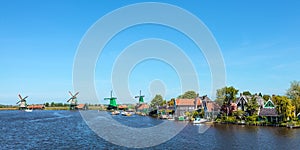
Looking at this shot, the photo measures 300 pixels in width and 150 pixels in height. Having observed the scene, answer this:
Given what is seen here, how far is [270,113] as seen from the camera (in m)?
64.6

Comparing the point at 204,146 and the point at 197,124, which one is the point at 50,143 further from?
A: the point at 197,124

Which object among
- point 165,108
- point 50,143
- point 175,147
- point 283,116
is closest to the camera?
point 175,147

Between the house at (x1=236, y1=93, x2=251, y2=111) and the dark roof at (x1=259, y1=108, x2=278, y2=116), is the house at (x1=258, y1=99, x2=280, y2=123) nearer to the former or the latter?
the dark roof at (x1=259, y1=108, x2=278, y2=116)

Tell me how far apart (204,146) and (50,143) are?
73.9ft

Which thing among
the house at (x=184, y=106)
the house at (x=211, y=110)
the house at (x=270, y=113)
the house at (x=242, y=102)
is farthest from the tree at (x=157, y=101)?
the house at (x=270, y=113)

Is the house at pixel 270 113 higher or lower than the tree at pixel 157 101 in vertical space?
lower

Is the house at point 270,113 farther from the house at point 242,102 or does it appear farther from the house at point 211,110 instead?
the house at point 211,110

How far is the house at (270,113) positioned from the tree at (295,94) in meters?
4.59

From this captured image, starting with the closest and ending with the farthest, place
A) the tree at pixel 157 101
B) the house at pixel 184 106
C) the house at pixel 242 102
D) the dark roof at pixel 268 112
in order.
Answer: the dark roof at pixel 268 112, the house at pixel 242 102, the house at pixel 184 106, the tree at pixel 157 101

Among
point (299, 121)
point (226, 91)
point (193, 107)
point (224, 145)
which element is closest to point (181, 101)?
point (193, 107)

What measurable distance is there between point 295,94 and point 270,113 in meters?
7.79

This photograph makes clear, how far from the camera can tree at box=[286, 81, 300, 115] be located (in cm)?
6328

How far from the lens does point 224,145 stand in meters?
37.8

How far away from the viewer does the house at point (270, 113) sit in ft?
208
